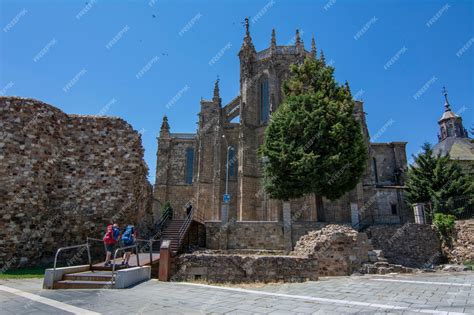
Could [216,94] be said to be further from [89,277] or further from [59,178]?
[89,277]

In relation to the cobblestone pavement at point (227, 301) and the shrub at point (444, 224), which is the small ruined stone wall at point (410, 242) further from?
the cobblestone pavement at point (227, 301)

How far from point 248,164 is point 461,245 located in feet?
62.3

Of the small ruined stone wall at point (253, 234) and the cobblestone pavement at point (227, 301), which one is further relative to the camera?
the small ruined stone wall at point (253, 234)

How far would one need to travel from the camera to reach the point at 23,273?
9.74 metres

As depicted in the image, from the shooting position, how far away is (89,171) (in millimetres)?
13305

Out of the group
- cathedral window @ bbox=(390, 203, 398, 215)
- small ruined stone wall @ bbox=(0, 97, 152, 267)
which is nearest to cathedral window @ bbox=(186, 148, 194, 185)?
small ruined stone wall @ bbox=(0, 97, 152, 267)

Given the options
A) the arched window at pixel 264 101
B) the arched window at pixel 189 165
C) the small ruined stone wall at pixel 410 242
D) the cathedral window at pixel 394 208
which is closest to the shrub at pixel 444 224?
the small ruined stone wall at pixel 410 242

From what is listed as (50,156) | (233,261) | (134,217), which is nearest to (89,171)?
(50,156)

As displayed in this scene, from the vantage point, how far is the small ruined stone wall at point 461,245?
1670 centimetres

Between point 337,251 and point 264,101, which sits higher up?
point 264,101

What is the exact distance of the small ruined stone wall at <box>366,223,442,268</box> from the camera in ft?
59.7

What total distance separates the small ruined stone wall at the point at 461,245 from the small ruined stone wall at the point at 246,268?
1176 cm

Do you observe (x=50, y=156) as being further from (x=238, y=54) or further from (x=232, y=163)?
(x=238, y=54)

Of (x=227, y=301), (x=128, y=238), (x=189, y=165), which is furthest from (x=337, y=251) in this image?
(x=189, y=165)
